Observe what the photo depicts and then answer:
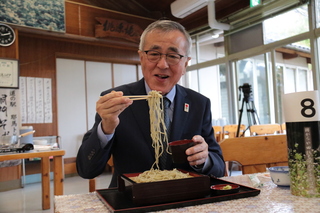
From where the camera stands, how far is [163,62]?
1.24m

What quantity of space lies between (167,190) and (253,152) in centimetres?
70

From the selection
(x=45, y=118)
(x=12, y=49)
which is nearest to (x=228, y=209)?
(x=12, y=49)

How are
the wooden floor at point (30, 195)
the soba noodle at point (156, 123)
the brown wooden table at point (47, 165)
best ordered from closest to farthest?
the soba noodle at point (156, 123), the brown wooden table at point (47, 165), the wooden floor at point (30, 195)

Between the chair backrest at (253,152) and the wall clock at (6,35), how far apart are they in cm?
423

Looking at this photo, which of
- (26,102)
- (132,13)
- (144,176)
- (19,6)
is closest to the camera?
(144,176)

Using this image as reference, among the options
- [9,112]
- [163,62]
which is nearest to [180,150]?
[163,62]

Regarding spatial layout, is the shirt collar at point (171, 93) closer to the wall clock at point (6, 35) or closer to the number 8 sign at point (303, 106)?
the number 8 sign at point (303, 106)

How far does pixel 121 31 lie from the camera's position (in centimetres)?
552

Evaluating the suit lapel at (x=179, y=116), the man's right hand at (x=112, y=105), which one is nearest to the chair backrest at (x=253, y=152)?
the suit lapel at (x=179, y=116)

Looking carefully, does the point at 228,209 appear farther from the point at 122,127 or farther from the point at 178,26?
the point at 178,26

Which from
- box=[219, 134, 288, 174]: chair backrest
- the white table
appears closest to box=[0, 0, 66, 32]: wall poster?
box=[219, 134, 288, 174]: chair backrest

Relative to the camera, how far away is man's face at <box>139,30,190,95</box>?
1251 millimetres

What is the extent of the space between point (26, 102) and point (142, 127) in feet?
14.4

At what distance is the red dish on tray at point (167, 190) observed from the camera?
0.70 meters
